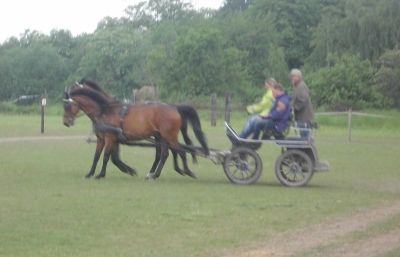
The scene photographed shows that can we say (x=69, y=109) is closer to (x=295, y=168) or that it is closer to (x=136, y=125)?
(x=136, y=125)

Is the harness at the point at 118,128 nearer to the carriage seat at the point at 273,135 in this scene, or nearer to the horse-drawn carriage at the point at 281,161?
the horse-drawn carriage at the point at 281,161

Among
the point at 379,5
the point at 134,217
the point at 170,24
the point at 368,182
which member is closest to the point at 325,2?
the point at 170,24

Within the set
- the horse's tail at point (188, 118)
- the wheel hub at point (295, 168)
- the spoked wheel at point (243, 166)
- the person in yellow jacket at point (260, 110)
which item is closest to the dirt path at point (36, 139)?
the horse's tail at point (188, 118)

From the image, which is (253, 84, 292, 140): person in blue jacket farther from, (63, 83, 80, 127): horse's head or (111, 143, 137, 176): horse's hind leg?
(63, 83, 80, 127): horse's head

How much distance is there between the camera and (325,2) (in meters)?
95.9

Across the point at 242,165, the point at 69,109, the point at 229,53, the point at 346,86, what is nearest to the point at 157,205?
the point at 242,165

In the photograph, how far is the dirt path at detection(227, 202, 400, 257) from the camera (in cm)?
955

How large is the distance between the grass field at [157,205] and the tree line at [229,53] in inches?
1466

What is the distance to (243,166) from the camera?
17047 millimetres

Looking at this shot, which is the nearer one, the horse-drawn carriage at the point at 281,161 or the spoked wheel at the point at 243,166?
the horse-drawn carriage at the point at 281,161

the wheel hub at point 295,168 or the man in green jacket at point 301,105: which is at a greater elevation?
the man in green jacket at point 301,105

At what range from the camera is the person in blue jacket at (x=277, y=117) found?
16.5 m

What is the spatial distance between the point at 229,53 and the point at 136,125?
53.3 meters

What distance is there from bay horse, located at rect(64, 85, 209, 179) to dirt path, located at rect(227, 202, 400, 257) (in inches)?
233
